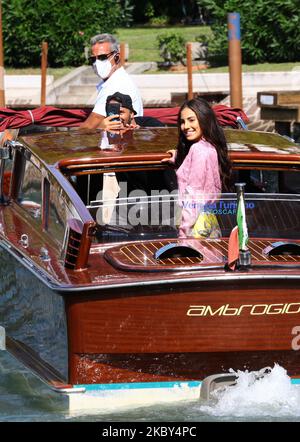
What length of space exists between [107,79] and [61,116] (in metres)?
0.60

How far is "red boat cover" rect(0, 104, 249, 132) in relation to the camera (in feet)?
30.1

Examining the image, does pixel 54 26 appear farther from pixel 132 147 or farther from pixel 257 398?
pixel 257 398

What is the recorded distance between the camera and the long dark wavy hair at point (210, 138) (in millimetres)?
7145

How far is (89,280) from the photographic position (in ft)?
21.0

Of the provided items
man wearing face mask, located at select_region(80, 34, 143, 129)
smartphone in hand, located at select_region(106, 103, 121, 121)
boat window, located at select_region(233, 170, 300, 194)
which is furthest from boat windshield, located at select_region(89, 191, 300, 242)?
man wearing face mask, located at select_region(80, 34, 143, 129)

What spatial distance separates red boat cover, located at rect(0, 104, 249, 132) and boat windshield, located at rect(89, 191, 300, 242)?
6.61ft

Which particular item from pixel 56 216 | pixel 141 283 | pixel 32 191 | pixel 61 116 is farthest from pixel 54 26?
pixel 141 283

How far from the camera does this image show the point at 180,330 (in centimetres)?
642

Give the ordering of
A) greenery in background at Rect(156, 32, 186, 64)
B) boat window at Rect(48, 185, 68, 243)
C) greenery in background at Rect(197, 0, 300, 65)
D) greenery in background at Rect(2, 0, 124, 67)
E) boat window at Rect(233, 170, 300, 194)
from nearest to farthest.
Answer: boat window at Rect(48, 185, 68, 243) < boat window at Rect(233, 170, 300, 194) < greenery in background at Rect(197, 0, 300, 65) < greenery in background at Rect(2, 0, 124, 67) < greenery in background at Rect(156, 32, 186, 64)

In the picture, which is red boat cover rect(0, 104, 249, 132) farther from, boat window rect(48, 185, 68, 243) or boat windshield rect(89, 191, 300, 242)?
boat windshield rect(89, 191, 300, 242)

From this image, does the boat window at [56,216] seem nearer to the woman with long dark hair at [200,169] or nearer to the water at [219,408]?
the woman with long dark hair at [200,169]

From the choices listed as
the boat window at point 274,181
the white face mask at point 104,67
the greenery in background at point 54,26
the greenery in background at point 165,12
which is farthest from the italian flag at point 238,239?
the greenery in background at point 165,12

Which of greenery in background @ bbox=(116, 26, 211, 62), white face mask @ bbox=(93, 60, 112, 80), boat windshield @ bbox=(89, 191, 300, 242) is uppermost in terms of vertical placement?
white face mask @ bbox=(93, 60, 112, 80)

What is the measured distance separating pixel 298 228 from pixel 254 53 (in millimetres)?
15337
